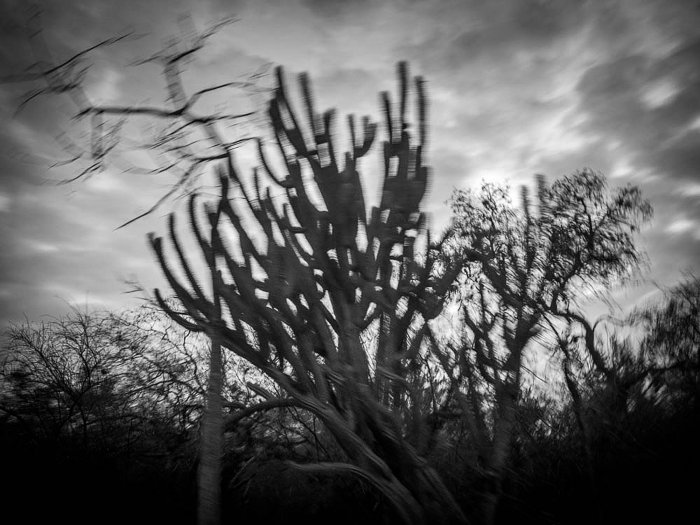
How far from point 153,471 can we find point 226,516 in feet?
5.98

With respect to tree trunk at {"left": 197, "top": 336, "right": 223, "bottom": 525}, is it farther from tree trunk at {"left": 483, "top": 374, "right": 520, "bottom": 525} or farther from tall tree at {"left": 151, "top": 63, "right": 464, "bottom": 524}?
tree trunk at {"left": 483, "top": 374, "right": 520, "bottom": 525}

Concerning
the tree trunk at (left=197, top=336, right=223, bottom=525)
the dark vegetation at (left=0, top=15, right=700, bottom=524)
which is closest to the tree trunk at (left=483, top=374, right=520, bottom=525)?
the dark vegetation at (left=0, top=15, right=700, bottom=524)

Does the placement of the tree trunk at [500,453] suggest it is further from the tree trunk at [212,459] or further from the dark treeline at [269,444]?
the tree trunk at [212,459]

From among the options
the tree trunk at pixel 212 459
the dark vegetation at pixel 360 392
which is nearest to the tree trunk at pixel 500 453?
the dark vegetation at pixel 360 392

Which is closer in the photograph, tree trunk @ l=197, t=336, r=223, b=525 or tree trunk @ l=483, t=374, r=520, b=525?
tree trunk @ l=197, t=336, r=223, b=525

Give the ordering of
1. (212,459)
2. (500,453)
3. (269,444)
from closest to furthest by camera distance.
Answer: (212,459)
(500,453)
(269,444)

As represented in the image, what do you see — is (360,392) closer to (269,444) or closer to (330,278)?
(330,278)

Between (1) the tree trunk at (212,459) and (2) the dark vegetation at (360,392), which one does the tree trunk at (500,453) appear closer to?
(2) the dark vegetation at (360,392)

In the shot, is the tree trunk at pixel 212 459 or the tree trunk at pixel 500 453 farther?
the tree trunk at pixel 500 453

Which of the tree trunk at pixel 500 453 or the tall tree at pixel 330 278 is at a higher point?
the tall tree at pixel 330 278

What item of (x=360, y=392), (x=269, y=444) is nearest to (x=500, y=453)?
(x=360, y=392)

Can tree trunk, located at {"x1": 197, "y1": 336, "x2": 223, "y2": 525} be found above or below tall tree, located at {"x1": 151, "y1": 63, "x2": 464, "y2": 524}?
below

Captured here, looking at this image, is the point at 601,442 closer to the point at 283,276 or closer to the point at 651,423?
the point at 651,423

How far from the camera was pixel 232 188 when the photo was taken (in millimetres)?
3811
